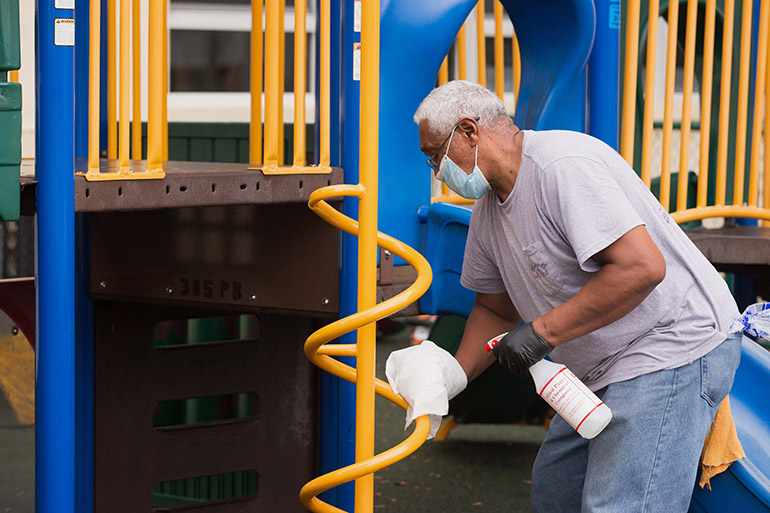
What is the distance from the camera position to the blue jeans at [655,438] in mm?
2393

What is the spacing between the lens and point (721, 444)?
2.64 metres

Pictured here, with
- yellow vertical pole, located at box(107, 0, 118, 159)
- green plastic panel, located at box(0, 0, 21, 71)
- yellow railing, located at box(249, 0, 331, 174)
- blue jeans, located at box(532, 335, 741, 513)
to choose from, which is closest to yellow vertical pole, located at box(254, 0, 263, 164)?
yellow railing, located at box(249, 0, 331, 174)

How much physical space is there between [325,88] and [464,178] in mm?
653

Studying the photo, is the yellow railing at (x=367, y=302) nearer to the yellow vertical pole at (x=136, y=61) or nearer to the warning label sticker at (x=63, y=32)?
the warning label sticker at (x=63, y=32)

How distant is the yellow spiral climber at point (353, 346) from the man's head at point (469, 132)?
267 mm

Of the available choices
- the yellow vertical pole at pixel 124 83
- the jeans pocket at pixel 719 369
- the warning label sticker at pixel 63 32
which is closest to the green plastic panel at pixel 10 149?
the warning label sticker at pixel 63 32

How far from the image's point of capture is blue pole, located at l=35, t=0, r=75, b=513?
228 centimetres

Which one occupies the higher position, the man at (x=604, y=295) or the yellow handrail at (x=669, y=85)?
the yellow handrail at (x=669, y=85)

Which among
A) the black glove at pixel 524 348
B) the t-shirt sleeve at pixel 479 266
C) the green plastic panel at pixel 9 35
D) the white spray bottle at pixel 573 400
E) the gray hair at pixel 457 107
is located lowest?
the white spray bottle at pixel 573 400

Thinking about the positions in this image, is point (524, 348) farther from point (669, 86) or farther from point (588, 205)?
point (669, 86)

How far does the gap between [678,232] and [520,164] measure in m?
0.45

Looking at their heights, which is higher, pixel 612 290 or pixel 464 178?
pixel 464 178

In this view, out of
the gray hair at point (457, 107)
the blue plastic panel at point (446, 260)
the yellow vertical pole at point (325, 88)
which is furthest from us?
the blue plastic panel at point (446, 260)

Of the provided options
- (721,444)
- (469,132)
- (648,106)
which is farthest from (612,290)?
(648,106)
